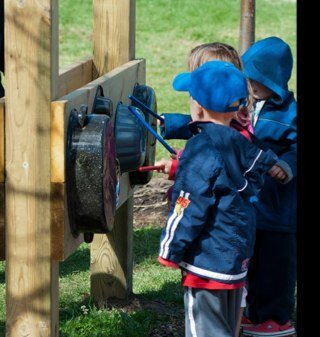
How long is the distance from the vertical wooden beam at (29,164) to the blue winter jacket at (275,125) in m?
1.42

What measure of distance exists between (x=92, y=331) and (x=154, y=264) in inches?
55.4

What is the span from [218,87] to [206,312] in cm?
87

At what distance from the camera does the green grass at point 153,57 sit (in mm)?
4215

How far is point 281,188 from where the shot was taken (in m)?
4.07

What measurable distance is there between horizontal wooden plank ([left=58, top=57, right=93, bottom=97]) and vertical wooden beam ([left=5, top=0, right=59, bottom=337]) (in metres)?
1.05

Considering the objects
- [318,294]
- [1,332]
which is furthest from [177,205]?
[318,294]

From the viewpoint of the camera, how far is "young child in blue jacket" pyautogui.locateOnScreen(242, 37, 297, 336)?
158 inches

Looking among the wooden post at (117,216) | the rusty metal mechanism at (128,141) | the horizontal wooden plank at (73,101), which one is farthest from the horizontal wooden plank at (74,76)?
the rusty metal mechanism at (128,141)

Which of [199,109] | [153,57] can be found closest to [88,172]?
[199,109]

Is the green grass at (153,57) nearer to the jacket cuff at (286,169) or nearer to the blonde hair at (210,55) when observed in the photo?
the jacket cuff at (286,169)

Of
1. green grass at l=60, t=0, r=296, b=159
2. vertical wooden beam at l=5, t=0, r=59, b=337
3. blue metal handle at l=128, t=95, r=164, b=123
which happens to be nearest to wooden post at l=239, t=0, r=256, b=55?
blue metal handle at l=128, t=95, r=164, b=123

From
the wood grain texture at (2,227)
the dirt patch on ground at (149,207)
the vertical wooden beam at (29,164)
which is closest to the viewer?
the vertical wooden beam at (29,164)

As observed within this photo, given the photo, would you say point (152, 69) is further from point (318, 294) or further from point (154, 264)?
point (318, 294)

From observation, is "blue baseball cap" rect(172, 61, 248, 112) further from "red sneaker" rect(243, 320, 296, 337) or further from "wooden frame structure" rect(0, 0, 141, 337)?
"red sneaker" rect(243, 320, 296, 337)
